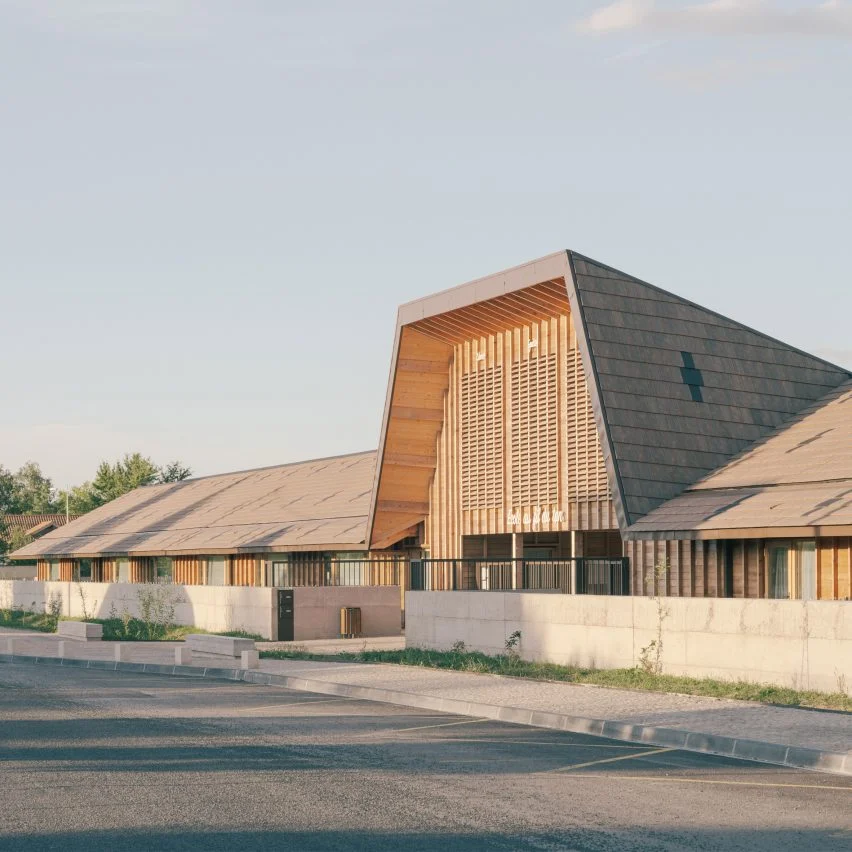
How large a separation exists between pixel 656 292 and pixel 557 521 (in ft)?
19.3

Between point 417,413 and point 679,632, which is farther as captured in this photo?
point 417,413

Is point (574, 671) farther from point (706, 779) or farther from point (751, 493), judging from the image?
point (706, 779)

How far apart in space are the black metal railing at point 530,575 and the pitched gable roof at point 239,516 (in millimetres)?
3756

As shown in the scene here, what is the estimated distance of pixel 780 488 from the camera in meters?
25.2

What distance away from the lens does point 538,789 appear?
11203mm

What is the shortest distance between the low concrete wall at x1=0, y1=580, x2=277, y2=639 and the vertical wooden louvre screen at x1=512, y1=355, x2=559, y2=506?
24.9 ft

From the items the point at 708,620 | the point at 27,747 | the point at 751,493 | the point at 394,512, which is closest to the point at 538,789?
the point at 27,747

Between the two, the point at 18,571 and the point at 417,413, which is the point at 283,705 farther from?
the point at 18,571

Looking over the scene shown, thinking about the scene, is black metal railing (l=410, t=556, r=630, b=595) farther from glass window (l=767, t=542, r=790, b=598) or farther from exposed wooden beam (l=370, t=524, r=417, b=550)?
glass window (l=767, t=542, r=790, b=598)

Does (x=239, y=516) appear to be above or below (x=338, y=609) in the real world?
above

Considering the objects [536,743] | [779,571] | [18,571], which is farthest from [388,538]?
[18,571]

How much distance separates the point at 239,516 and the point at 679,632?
30538 millimetres

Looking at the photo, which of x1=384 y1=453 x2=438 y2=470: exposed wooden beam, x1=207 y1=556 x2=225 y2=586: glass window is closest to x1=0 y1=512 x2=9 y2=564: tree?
x1=207 y1=556 x2=225 y2=586: glass window

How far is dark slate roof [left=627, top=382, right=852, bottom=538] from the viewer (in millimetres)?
23031
